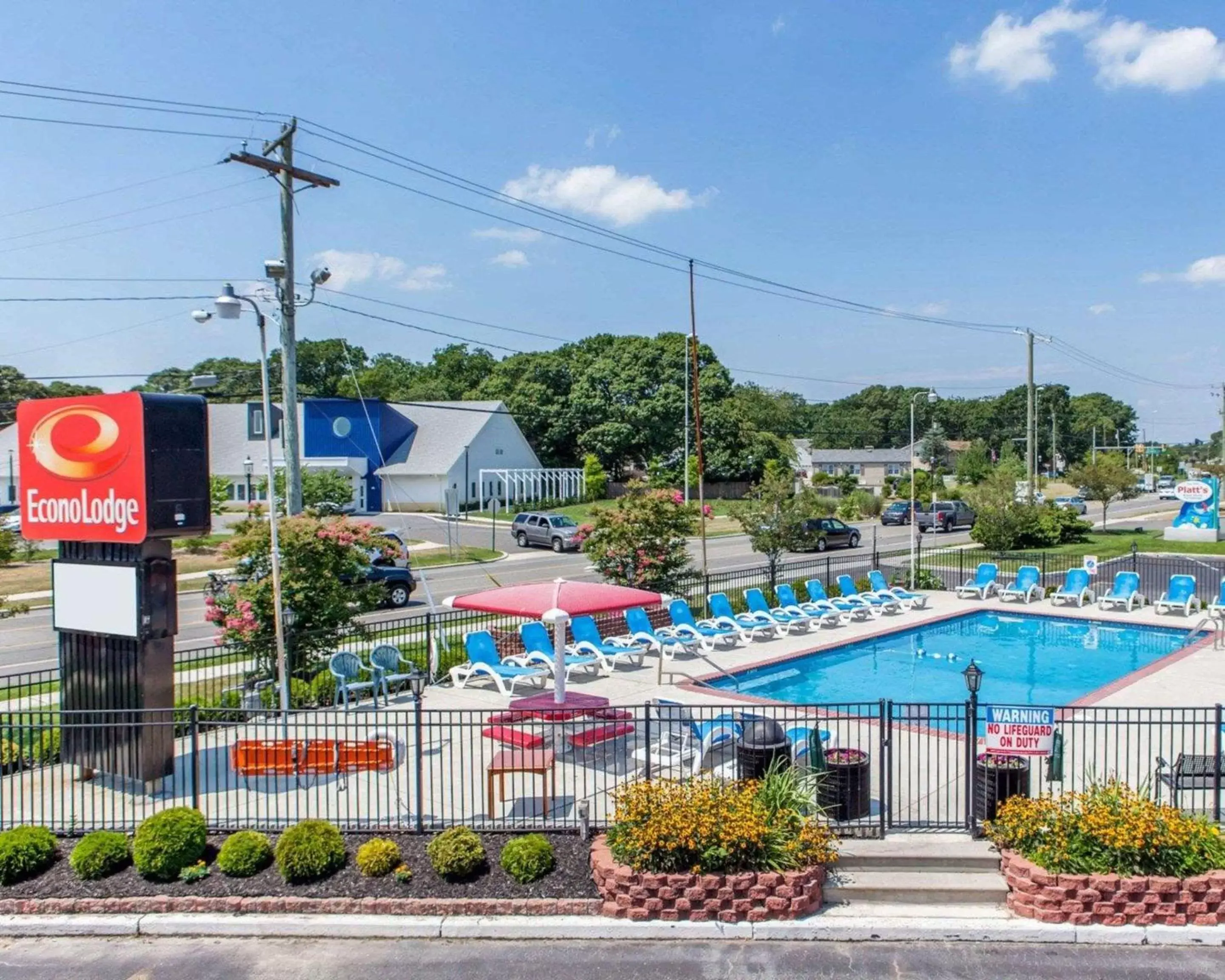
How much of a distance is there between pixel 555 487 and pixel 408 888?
5757 cm

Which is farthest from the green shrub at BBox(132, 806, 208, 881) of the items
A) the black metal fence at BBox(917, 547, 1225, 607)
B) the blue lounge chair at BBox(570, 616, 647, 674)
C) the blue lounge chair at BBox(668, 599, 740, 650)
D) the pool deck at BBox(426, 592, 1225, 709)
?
the black metal fence at BBox(917, 547, 1225, 607)

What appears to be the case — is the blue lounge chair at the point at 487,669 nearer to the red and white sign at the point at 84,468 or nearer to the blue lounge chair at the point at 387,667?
the blue lounge chair at the point at 387,667

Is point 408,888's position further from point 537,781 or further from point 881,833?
point 881,833

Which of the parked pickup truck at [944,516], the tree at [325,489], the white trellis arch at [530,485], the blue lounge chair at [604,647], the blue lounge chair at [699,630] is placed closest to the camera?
the blue lounge chair at [604,647]

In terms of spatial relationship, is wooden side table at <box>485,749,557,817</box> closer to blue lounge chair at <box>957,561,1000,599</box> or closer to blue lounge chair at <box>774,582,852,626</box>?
blue lounge chair at <box>774,582,852,626</box>

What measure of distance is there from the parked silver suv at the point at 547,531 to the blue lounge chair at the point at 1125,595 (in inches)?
877

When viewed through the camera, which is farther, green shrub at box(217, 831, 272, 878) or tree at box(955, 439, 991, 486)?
tree at box(955, 439, 991, 486)

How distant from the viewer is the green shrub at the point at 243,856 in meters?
8.72

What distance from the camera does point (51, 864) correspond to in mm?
9016

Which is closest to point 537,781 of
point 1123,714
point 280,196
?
point 1123,714

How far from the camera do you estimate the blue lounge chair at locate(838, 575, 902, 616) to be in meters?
24.1

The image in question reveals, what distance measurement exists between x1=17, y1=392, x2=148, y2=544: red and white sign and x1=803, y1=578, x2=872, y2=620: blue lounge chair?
15761mm

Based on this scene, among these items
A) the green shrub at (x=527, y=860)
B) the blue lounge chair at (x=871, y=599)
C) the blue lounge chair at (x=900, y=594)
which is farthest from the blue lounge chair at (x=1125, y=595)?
the green shrub at (x=527, y=860)

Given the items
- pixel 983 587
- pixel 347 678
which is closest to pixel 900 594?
pixel 983 587
